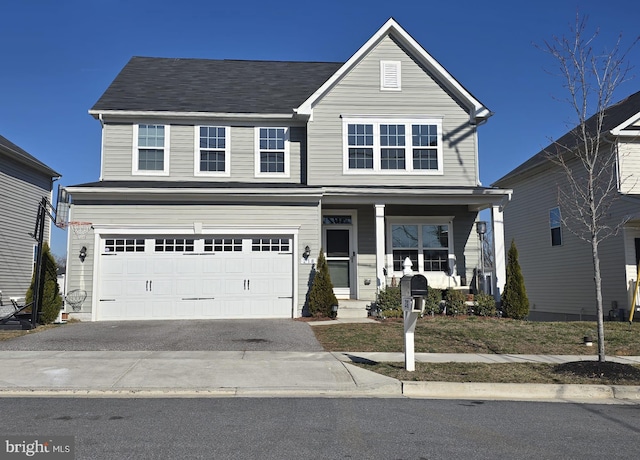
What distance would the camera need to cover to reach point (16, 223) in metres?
22.8

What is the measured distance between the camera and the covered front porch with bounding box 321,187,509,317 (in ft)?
→ 54.6

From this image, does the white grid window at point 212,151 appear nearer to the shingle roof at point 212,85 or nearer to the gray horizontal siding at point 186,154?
the gray horizontal siding at point 186,154

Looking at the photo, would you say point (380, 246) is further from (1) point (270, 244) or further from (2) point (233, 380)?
(2) point (233, 380)


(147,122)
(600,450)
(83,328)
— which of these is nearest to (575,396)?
(600,450)

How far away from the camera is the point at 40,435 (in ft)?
17.6

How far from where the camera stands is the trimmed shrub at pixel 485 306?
16.1 metres

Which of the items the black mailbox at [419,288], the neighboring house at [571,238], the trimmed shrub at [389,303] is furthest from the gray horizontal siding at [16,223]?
the neighboring house at [571,238]

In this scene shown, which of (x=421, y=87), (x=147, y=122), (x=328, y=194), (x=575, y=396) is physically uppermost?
(x=421, y=87)

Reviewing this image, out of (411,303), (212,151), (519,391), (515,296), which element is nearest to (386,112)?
(212,151)

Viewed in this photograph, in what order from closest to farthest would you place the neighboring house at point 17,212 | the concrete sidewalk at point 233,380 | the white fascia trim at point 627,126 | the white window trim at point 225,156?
the concrete sidewalk at point 233,380
the white window trim at point 225,156
the white fascia trim at point 627,126
the neighboring house at point 17,212

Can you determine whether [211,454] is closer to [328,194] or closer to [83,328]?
[83,328]

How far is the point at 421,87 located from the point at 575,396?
12206 mm

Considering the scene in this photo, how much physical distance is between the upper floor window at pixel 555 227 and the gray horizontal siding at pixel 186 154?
10.5m

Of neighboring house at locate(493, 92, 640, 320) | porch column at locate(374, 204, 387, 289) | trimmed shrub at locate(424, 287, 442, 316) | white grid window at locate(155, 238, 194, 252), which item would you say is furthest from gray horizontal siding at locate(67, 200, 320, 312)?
neighboring house at locate(493, 92, 640, 320)
